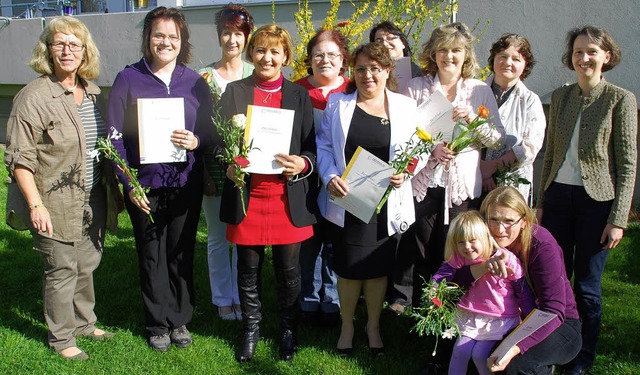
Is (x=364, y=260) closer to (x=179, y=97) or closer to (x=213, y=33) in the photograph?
(x=179, y=97)

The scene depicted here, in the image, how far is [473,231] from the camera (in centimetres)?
336

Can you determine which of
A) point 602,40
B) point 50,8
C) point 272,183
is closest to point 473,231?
point 272,183

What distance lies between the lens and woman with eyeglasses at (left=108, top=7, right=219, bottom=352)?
3.84 m

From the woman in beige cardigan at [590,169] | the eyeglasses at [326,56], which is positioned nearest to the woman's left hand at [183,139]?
the eyeglasses at [326,56]

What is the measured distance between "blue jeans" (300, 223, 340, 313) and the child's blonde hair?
4.63 ft

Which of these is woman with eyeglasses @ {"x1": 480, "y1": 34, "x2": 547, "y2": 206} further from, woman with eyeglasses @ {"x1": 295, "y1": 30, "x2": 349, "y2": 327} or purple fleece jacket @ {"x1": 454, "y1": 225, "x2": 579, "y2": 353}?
woman with eyeglasses @ {"x1": 295, "y1": 30, "x2": 349, "y2": 327}

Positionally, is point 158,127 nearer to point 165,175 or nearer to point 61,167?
point 165,175

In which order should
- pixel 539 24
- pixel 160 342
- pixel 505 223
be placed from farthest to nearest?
pixel 539 24, pixel 160 342, pixel 505 223

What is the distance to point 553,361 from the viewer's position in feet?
10.6

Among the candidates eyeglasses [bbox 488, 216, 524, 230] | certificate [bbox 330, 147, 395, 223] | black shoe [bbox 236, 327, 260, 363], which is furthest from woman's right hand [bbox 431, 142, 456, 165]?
black shoe [bbox 236, 327, 260, 363]

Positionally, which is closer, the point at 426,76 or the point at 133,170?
the point at 133,170

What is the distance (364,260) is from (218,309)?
161 cm

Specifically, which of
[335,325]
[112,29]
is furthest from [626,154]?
[112,29]

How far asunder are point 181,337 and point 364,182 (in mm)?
1826
